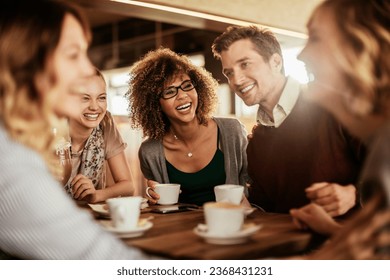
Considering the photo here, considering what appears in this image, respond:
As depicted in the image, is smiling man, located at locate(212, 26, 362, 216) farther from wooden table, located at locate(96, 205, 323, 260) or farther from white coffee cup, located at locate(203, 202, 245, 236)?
white coffee cup, located at locate(203, 202, 245, 236)

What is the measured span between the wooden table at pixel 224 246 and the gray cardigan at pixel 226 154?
0.45m

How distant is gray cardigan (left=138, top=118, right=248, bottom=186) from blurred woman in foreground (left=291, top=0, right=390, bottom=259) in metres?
0.50

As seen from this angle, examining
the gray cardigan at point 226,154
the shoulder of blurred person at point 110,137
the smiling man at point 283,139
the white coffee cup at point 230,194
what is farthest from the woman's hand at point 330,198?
the shoulder of blurred person at point 110,137

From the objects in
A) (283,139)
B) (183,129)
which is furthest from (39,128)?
(183,129)

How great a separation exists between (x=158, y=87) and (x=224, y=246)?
2.78 ft

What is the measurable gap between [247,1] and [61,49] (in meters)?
0.89

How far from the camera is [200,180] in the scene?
1.41 meters

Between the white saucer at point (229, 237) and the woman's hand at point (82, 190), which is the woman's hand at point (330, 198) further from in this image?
the woman's hand at point (82, 190)

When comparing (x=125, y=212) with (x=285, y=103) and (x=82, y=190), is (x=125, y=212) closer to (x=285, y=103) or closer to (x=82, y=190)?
(x=82, y=190)

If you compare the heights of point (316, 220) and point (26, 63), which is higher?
point (26, 63)

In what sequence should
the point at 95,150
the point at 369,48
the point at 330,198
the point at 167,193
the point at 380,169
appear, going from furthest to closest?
the point at 95,150
the point at 167,193
the point at 330,198
the point at 369,48
the point at 380,169

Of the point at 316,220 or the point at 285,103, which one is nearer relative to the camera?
the point at 316,220

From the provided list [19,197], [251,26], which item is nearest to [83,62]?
[19,197]
